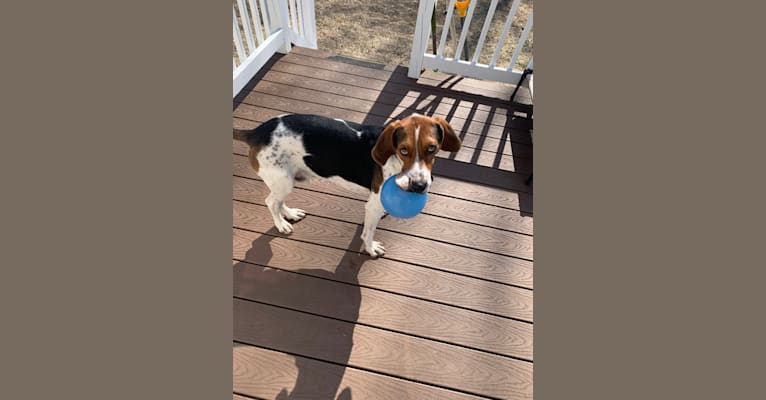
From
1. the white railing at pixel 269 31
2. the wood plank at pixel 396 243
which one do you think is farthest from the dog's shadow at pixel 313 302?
the white railing at pixel 269 31

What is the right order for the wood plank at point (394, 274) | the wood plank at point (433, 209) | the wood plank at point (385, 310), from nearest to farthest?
the wood plank at point (385, 310), the wood plank at point (394, 274), the wood plank at point (433, 209)

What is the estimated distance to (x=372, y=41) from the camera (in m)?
6.84

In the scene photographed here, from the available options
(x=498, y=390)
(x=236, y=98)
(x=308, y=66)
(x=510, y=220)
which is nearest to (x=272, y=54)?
(x=308, y=66)

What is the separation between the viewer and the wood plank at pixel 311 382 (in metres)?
2.24

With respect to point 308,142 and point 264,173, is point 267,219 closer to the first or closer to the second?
point 264,173

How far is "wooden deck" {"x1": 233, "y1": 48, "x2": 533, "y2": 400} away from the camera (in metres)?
2.33

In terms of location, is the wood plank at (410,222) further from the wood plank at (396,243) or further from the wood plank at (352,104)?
the wood plank at (352,104)

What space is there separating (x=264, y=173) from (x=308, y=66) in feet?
9.05

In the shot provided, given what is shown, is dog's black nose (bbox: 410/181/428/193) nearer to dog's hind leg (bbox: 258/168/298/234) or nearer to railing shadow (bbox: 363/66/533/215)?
dog's hind leg (bbox: 258/168/298/234)

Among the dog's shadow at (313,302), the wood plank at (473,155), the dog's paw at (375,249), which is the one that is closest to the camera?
the dog's shadow at (313,302)

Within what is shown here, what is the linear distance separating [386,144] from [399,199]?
13.4 inches

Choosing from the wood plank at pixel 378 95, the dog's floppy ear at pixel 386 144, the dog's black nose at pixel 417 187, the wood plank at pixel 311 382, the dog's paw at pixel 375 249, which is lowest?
the wood plank at pixel 311 382

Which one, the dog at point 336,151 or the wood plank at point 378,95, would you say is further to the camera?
the wood plank at point 378,95

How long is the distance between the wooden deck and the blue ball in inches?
30.1
